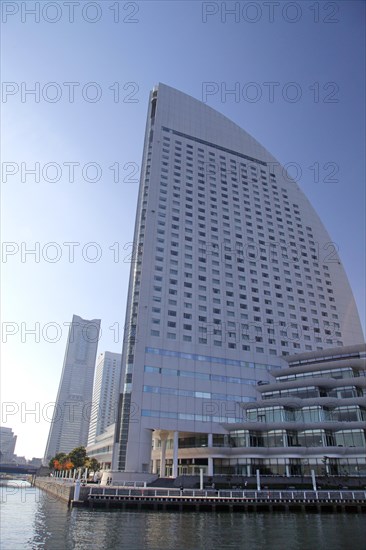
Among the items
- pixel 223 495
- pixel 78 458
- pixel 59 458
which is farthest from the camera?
pixel 59 458

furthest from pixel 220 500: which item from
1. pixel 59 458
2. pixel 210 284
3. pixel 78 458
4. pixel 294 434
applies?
pixel 59 458

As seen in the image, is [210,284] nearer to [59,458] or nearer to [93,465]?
[93,465]

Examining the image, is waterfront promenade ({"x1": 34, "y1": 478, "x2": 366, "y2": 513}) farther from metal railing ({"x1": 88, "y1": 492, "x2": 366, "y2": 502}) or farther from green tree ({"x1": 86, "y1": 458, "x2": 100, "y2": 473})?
green tree ({"x1": 86, "y1": 458, "x2": 100, "y2": 473})

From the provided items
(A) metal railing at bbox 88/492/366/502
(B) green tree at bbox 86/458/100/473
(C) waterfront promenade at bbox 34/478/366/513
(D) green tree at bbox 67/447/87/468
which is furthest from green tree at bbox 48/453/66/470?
(A) metal railing at bbox 88/492/366/502

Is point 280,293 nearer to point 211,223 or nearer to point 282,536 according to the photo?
point 211,223

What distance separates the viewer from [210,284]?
284ft

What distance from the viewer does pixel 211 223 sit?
96.2 metres

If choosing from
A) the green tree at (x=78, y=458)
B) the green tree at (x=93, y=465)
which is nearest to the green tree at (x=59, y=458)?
the green tree at (x=78, y=458)

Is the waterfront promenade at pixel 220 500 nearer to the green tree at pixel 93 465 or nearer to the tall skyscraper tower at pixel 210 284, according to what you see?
the tall skyscraper tower at pixel 210 284

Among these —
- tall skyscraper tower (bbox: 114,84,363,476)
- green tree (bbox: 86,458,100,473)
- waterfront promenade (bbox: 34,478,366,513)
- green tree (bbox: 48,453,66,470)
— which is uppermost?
tall skyscraper tower (bbox: 114,84,363,476)

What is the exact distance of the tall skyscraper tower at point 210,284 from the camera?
7094 cm

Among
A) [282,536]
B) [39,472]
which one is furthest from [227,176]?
[39,472]

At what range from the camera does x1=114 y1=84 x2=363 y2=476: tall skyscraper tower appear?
233 ft

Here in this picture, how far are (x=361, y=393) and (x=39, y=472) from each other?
426ft
